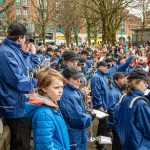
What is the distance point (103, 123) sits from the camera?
22.8 ft

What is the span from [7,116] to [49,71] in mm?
1173

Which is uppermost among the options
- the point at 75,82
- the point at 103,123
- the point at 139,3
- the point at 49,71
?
the point at 139,3

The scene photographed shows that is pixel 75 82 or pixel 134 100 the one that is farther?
pixel 75 82

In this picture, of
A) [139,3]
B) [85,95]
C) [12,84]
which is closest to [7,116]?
A: [12,84]

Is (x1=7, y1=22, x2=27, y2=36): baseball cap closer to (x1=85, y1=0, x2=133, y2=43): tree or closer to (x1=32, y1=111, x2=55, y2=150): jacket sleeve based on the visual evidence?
(x1=32, y1=111, x2=55, y2=150): jacket sleeve

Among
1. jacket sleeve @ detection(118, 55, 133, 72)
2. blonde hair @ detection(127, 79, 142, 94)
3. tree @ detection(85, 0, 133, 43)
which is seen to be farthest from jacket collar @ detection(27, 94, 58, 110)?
tree @ detection(85, 0, 133, 43)

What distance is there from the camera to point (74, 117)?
4.27 metres

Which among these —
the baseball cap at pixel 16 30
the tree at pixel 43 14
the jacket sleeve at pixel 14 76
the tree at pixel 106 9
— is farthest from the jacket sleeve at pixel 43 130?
the tree at pixel 43 14

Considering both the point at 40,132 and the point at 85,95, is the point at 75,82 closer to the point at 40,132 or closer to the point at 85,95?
the point at 85,95

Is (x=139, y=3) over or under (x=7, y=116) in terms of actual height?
over

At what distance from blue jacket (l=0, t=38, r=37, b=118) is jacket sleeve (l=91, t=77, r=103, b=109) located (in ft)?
10.4

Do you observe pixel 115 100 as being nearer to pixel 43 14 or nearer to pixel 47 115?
pixel 47 115

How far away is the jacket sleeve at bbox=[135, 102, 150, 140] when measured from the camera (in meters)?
3.81

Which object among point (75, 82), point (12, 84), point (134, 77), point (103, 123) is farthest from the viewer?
point (103, 123)
